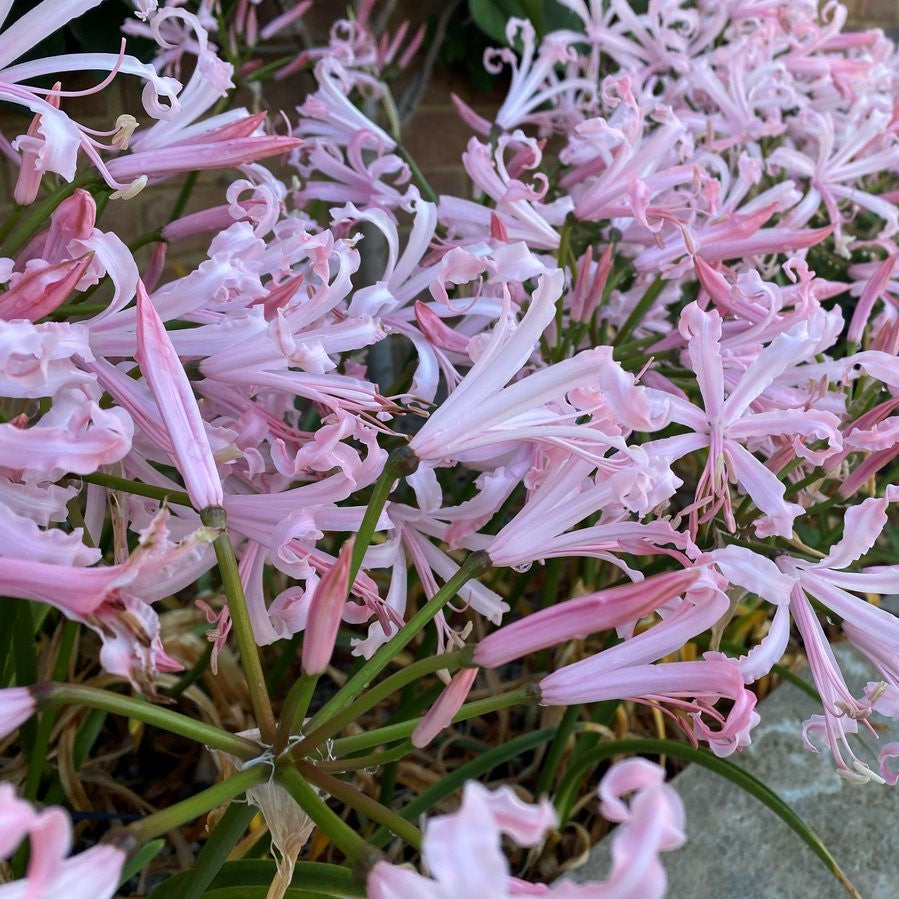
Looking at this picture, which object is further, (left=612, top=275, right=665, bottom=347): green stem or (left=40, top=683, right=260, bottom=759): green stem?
(left=612, top=275, right=665, bottom=347): green stem

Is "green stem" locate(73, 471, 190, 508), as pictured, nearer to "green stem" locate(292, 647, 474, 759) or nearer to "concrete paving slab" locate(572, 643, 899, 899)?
"green stem" locate(292, 647, 474, 759)

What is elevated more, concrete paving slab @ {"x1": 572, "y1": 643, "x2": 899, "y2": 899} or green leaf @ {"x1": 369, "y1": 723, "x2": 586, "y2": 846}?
green leaf @ {"x1": 369, "y1": 723, "x2": 586, "y2": 846}

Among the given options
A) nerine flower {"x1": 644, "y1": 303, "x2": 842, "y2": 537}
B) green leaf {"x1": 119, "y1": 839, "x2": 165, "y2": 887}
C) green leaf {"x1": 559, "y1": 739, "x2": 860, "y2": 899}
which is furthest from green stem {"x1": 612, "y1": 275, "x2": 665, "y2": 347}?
green leaf {"x1": 119, "y1": 839, "x2": 165, "y2": 887}

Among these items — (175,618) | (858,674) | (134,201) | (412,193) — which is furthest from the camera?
(134,201)

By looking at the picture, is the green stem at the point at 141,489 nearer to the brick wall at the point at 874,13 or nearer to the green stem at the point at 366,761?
the green stem at the point at 366,761

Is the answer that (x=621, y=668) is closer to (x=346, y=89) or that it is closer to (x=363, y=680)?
(x=363, y=680)

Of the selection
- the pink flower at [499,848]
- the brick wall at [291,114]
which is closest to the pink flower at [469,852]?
the pink flower at [499,848]

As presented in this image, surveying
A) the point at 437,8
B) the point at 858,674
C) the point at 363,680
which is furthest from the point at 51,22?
the point at 437,8
